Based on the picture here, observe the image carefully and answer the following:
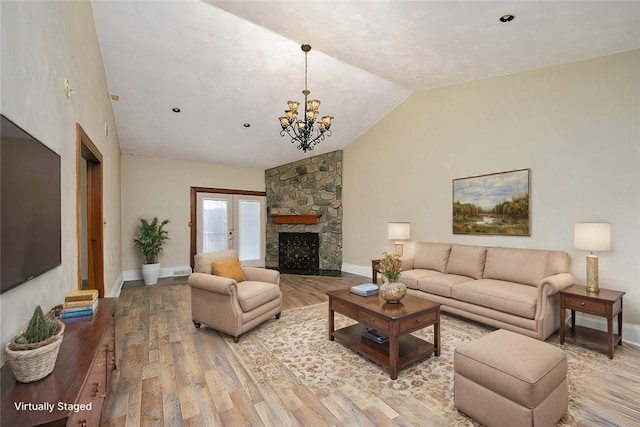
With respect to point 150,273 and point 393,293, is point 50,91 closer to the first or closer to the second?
point 393,293

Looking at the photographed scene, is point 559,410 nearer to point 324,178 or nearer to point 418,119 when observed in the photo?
point 418,119

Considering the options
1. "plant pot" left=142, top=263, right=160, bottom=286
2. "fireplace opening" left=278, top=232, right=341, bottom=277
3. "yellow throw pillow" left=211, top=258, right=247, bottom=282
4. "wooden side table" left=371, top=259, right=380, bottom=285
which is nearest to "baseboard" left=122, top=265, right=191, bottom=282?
"plant pot" left=142, top=263, right=160, bottom=286

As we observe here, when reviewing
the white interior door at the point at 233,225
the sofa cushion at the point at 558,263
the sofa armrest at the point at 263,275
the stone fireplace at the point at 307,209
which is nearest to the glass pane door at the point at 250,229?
the white interior door at the point at 233,225

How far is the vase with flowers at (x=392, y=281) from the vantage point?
2.82 metres

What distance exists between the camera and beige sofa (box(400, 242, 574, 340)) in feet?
10.0

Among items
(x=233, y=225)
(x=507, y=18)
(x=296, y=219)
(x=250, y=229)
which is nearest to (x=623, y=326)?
(x=507, y=18)

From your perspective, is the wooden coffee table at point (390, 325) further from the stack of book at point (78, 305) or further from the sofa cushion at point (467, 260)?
the stack of book at point (78, 305)

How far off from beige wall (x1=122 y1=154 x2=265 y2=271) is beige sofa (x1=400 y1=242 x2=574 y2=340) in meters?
5.11

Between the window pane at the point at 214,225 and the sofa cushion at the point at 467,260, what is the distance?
17.6 ft

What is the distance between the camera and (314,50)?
390 cm

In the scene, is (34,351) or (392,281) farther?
(392,281)

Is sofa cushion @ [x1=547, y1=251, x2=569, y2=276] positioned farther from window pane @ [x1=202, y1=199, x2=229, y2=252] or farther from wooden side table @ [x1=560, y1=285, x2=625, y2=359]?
A: window pane @ [x1=202, y1=199, x2=229, y2=252]

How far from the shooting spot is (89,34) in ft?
9.79

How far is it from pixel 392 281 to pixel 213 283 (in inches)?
74.8
